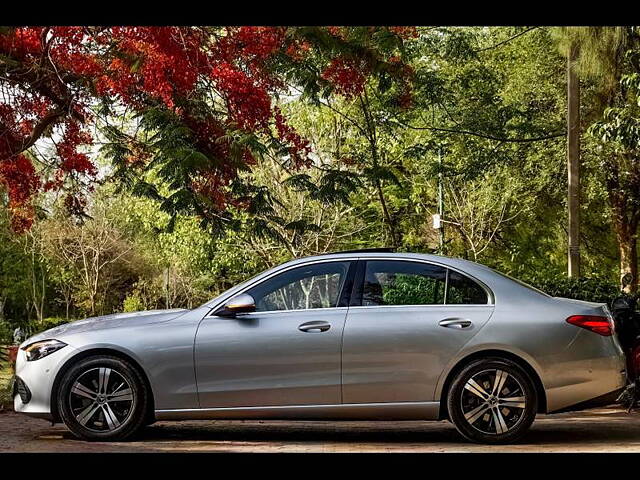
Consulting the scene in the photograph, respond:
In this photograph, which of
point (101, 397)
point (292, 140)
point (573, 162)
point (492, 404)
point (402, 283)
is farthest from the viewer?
point (573, 162)

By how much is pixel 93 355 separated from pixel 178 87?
537 centimetres

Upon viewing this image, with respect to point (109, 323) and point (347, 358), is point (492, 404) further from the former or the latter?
point (109, 323)

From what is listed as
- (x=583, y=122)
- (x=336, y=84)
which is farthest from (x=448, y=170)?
(x=336, y=84)

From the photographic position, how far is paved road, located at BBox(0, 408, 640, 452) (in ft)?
29.1

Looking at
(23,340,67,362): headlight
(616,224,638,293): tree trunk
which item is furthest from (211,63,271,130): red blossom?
(616,224,638,293): tree trunk

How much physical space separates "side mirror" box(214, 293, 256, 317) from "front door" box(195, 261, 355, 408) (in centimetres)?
5

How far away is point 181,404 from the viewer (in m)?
9.06

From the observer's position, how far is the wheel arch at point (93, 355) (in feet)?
29.9

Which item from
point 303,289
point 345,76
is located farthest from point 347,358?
point 345,76

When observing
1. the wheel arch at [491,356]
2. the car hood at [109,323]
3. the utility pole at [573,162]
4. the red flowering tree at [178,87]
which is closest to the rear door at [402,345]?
the wheel arch at [491,356]

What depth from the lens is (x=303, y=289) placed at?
9.30 meters

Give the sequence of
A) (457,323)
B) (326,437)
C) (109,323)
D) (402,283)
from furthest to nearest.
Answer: (326,437)
(109,323)
(402,283)
(457,323)
